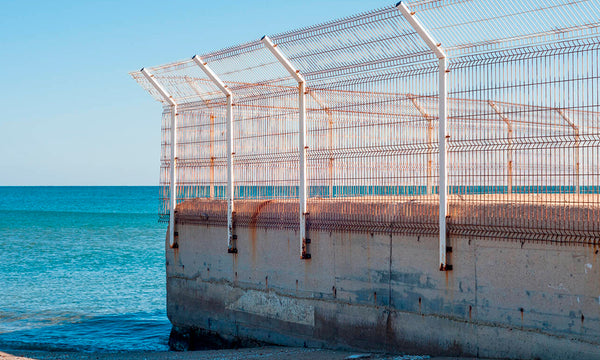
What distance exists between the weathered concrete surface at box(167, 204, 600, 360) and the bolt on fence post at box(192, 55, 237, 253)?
0.60ft

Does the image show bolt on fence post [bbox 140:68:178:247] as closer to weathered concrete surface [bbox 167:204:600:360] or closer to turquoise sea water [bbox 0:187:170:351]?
weathered concrete surface [bbox 167:204:600:360]

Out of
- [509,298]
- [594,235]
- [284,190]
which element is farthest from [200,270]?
[594,235]

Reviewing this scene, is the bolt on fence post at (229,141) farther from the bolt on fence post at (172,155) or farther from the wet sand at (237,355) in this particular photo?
the wet sand at (237,355)

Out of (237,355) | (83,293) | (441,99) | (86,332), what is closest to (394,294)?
(441,99)

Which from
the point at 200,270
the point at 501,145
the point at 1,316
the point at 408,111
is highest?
the point at 408,111

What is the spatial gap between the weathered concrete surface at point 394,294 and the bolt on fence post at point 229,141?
0.18 metres

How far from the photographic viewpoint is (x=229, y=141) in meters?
13.0

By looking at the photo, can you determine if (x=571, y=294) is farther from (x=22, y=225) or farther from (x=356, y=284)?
(x=22, y=225)

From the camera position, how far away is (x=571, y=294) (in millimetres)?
7902

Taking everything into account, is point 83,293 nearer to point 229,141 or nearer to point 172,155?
point 172,155

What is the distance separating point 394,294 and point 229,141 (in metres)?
4.74

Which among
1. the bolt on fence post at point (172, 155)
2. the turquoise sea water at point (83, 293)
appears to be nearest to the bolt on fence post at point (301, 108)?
the bolt on fence post at point (172, 155)

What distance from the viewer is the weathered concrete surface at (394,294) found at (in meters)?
8.02

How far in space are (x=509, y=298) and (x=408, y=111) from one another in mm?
3717
